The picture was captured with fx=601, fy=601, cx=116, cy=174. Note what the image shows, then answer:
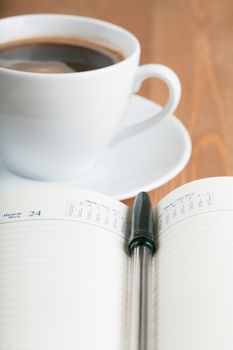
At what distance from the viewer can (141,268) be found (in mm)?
385

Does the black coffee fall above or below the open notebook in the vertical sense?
above

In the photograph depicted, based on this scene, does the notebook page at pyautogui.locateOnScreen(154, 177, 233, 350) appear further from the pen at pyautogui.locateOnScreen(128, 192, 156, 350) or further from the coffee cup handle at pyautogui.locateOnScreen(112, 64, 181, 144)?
the coffee cup handle at pyautogui.locateOnScreen(112, 64, 181, 144)

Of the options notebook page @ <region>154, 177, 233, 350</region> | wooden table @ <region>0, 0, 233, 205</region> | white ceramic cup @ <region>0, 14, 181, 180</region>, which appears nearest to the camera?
notebook page @ <region>154, 177, 233, 350</region>

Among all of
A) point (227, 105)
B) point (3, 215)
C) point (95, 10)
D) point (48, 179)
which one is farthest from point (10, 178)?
point (95, 10)

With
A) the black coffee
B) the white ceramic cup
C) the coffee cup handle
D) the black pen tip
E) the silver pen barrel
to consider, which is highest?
the black coffee

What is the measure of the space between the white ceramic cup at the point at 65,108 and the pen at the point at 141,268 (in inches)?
3.9

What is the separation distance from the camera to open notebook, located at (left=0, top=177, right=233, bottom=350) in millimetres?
332

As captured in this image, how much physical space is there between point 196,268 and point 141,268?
0.04 m

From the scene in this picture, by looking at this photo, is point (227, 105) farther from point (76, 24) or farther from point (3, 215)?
point (3, 215)

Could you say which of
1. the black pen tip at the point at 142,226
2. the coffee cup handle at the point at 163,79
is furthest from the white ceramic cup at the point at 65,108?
the black pen tip at the point at 142,226

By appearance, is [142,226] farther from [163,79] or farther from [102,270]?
[163,79]

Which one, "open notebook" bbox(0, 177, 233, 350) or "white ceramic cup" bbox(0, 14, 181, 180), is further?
"white ceramic cup" bbox(0, 14, 181, 180)

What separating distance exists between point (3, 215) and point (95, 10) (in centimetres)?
56

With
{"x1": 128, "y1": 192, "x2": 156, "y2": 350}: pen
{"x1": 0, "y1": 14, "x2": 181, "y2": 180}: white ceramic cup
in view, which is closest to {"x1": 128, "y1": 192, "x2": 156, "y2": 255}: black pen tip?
{"x1": 128, "y1": 192, "x2": 156, "y2": 350}: pen
